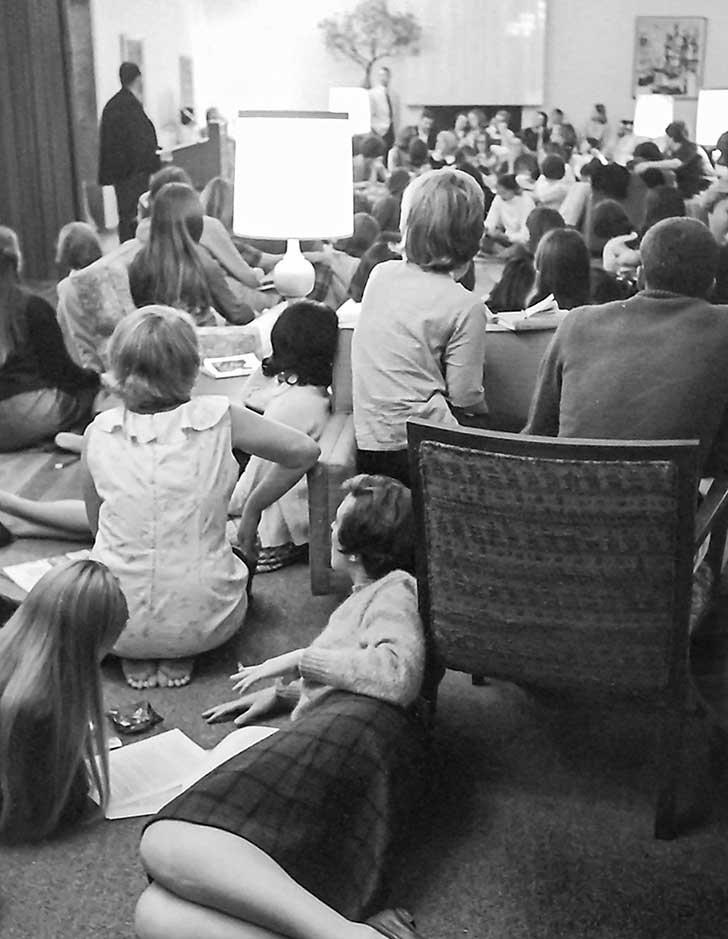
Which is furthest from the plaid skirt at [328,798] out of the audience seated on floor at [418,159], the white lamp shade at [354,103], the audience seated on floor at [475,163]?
the audience seated on floor at [418,159]

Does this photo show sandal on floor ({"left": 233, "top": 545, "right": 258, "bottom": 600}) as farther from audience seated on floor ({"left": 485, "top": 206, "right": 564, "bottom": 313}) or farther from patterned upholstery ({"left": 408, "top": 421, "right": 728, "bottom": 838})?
audience seated on floor ({"left": 485, "top": 206, "right": 564, "bottom": 313})

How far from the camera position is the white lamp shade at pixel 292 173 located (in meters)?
3.46

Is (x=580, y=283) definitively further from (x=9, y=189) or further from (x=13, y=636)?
(x=9, y=189)

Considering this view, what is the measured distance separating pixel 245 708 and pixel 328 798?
69 centimetres

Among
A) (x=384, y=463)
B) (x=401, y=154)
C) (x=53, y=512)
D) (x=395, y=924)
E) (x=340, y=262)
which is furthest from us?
(x=401, y=154)

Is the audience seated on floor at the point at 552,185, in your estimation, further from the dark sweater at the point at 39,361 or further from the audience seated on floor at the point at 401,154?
the dark sweater at the point at 39,361

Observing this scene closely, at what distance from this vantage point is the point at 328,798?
5.92ft

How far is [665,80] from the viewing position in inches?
524

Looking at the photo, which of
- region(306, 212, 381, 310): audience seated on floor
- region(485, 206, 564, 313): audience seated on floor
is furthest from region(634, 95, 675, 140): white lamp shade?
region(485, 206, 564, 313): audience seated on floor

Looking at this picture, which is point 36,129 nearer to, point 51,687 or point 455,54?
point 51,687

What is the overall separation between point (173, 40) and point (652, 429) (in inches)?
409

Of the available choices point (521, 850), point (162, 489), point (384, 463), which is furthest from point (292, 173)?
point (521, 850)

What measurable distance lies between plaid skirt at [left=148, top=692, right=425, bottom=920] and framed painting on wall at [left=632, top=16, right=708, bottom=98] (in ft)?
41.6

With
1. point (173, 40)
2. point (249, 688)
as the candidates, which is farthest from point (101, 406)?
point (173, 40)
